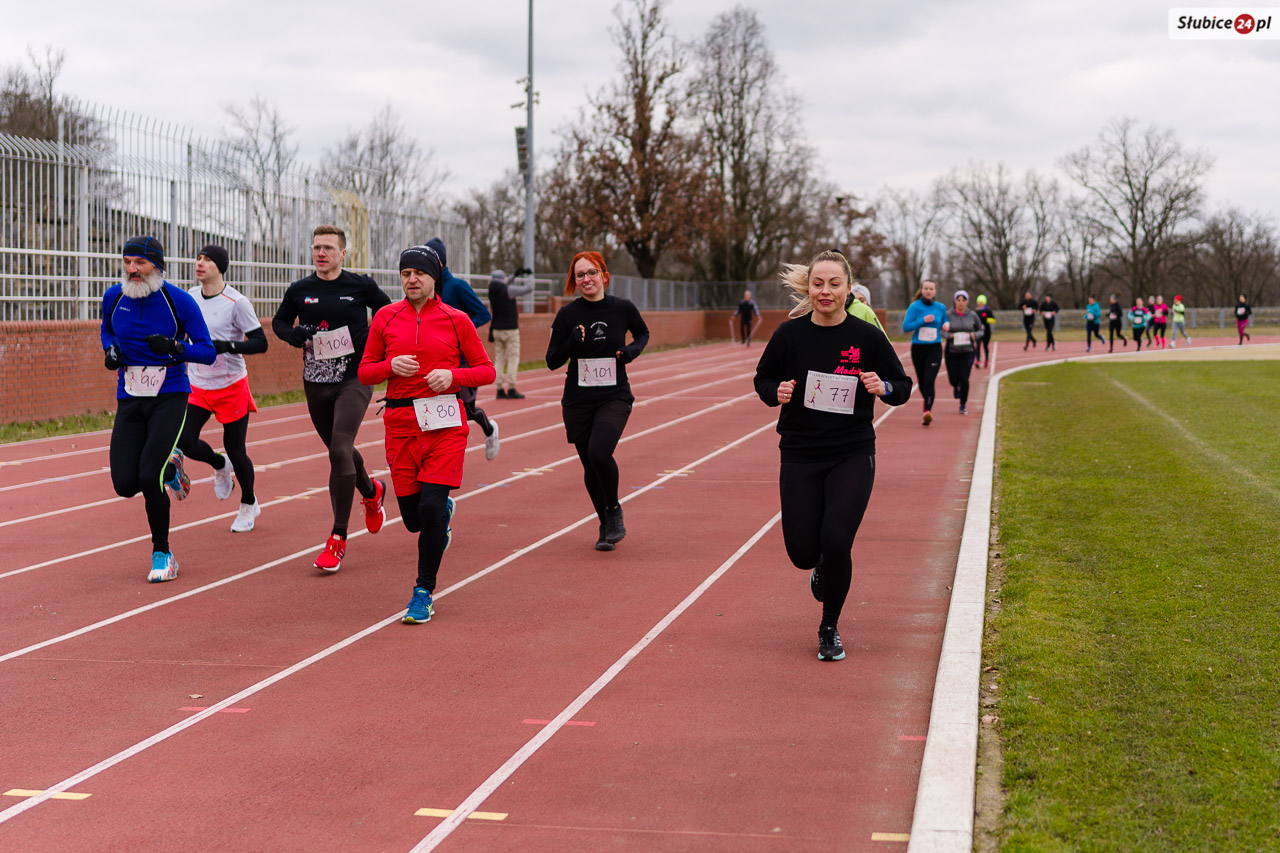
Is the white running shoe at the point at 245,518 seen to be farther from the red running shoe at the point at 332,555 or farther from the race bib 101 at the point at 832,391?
the race bib 101 at the point at 832,391

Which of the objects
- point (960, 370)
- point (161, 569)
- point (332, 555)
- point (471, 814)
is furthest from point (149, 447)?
point (960, 370)

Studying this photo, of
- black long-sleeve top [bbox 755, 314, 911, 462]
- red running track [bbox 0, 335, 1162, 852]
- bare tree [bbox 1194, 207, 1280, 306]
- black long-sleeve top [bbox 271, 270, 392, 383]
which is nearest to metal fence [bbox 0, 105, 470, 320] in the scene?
Answer: red running track [bbox 0, 335, 1162, 852]

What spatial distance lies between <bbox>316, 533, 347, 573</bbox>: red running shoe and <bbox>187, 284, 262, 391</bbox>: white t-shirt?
1853 millimetres

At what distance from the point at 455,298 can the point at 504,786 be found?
9.09 metres

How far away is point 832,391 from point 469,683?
2091 mm

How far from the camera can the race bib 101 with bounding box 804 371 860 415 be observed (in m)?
5.96

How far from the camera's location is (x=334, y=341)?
27.4 feet

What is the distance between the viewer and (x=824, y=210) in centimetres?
6644

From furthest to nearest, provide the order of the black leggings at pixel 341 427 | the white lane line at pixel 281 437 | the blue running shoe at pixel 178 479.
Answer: the white lane line at pixel 281 437 → the blue running shoe at pixel 178 479 → the black leggings at pixel 341 427

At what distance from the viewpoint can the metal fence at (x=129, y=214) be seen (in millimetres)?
16422

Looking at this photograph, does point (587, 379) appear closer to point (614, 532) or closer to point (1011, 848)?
point (614, 532)

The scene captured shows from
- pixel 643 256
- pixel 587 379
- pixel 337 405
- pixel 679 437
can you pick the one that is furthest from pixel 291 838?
pixel 643 256

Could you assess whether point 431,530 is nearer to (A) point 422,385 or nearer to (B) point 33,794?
(A) point 422,385

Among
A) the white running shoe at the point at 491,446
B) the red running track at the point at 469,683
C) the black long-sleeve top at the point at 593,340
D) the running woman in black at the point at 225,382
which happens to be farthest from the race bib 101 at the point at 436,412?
the white running shoe at the point at 491,446
